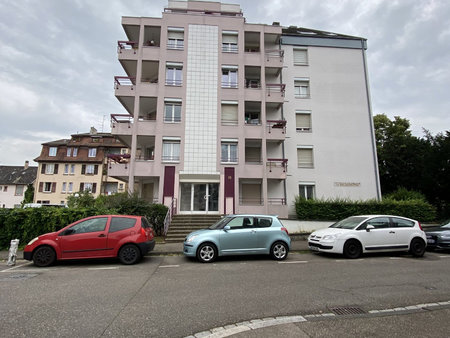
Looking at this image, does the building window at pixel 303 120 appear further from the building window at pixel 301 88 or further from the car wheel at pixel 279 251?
the car wheel at pixel 279 251

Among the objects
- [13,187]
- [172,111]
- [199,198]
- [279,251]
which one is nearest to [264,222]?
[279,251]

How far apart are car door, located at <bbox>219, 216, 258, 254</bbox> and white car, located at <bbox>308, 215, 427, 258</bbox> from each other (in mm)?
2814

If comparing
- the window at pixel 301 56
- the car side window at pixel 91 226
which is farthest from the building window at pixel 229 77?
the car side window at pixel 91 226

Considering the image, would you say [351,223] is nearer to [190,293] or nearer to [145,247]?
[190,293]

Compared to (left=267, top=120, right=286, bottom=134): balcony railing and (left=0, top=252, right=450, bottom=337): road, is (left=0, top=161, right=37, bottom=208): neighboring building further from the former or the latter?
(left=0, top=252, right=450, bottom=337): road

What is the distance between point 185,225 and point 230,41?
1475 centimetres

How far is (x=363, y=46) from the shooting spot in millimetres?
22797

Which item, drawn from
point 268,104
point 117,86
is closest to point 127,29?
point 117,86

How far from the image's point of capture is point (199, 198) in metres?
17.8

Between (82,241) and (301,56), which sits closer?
(82,241)

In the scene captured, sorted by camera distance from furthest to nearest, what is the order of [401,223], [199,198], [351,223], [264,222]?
[199,198] < [351,223] < [401,223] < [264,222]

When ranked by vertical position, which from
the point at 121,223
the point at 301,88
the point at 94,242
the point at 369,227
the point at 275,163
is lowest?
the point at 94,242

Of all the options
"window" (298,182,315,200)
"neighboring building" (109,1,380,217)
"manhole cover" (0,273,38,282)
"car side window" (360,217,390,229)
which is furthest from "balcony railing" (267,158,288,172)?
"manhole cover" (0,273,38,282)

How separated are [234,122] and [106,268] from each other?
1356cm
